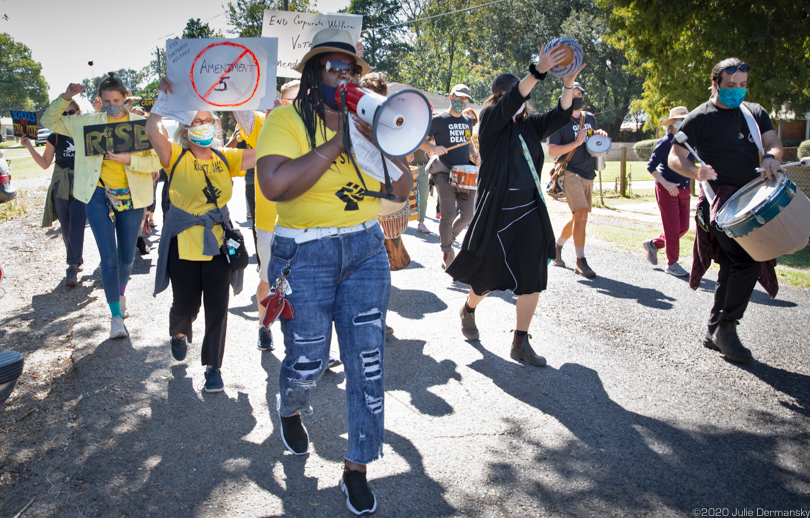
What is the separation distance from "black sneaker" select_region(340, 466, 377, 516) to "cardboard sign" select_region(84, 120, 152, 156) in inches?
138

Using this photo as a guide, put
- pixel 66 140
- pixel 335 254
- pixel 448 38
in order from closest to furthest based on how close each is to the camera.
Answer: pixel 335 254, pixel 66 140, pixel 448 38

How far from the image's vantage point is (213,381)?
3908 mm

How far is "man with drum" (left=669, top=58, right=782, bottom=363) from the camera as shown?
434cm

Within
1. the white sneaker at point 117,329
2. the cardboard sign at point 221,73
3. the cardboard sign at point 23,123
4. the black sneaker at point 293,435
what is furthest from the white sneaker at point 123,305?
the black sneaker at point 293,435

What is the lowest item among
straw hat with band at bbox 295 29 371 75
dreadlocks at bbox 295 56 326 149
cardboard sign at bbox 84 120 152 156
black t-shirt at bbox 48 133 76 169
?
black t-shirt at bbox 48 133 76 169

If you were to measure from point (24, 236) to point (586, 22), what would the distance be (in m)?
35.6

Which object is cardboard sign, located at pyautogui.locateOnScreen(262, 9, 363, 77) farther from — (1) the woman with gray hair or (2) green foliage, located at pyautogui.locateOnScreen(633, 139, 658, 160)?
(2) green foliage, located at pyautogui.locateOnScreen(633, 139, 658, 160)

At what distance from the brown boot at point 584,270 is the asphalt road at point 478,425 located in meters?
1.31

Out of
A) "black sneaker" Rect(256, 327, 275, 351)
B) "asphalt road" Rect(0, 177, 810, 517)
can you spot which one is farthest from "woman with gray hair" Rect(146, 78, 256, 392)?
"black sneaker" Rect(256, 327, 275, 351)

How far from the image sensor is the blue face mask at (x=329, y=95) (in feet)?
8.47

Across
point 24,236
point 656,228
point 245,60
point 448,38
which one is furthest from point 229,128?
point 245,60

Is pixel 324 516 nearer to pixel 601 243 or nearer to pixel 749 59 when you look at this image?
pixel 601 243

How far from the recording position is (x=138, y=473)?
2938mm

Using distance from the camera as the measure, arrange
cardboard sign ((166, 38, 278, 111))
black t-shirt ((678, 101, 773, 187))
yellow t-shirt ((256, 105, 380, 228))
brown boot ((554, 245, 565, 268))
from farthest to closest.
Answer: brown boot ((554, 245, 565, 268)) < black t-shirt ((678, 101, 773, 187)) < cardboard sign ((166, 38, 278, 111)) < yellow t-shirt ((256, 105, 380, 228))
